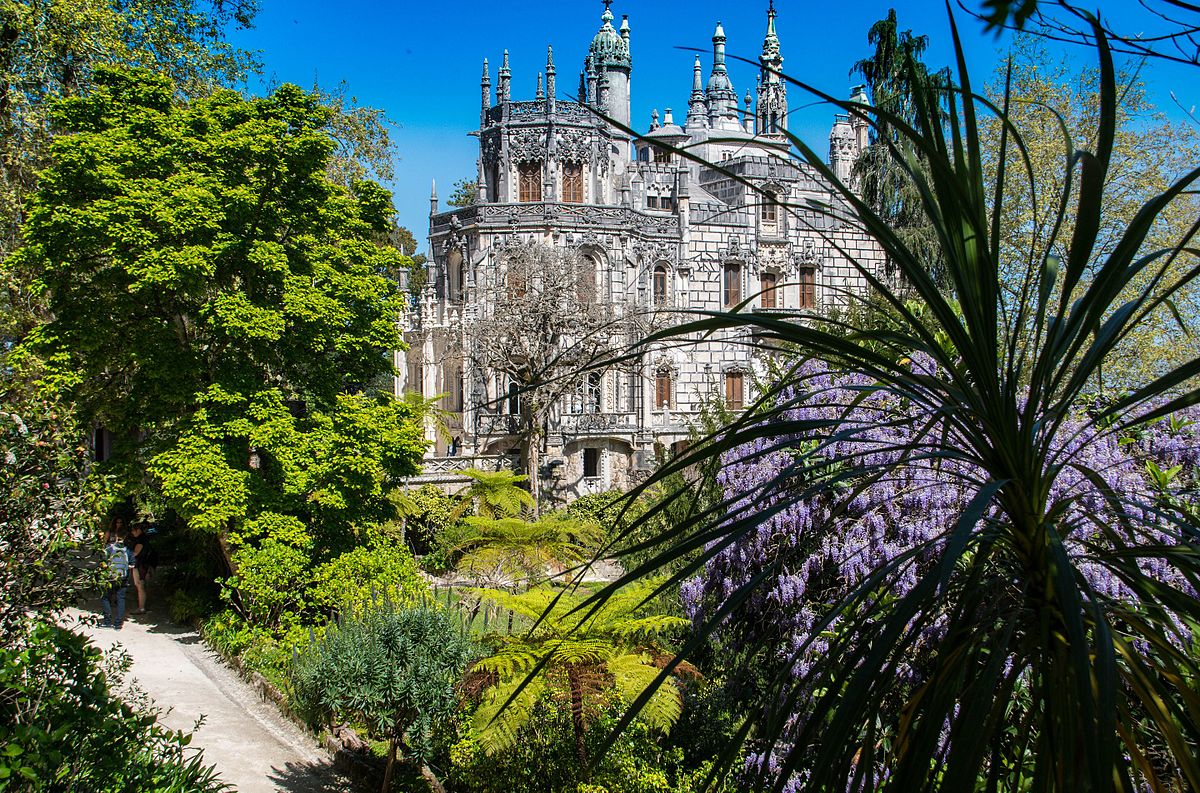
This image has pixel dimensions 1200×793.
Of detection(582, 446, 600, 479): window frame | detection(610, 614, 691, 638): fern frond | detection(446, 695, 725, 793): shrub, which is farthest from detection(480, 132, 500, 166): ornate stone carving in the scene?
detection(446, 695, 725, 793): shrub

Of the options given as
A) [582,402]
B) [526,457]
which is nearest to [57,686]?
[526,457]

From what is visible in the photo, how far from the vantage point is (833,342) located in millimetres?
2971

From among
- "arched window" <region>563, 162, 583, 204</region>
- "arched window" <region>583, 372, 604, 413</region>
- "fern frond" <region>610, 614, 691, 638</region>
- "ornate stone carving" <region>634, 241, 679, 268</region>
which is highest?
"arched window" <region>563, 162, 583, 204</region>

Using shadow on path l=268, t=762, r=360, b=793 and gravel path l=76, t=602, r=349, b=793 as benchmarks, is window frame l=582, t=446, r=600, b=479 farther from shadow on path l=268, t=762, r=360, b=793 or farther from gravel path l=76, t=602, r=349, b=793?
shadow on path l=268, t=762, r=360, b=793

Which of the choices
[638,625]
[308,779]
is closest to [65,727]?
[638,625]

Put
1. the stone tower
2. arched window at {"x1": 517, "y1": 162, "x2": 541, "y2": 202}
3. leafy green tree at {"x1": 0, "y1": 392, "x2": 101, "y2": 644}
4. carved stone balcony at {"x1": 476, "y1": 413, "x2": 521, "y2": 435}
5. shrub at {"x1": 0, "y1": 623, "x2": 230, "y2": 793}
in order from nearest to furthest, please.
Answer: shrub at {"x1": 0, "y1": 623, "x2": 230, "y2": 793} < leafy green tree at {"x1": 0, "y1": 392, "x2": 101, "y2": 644} < carved stone balcony at {"x1": 476, "y1": 413, "x2": 521, "y2": 435} < arched window at {"x1": 517, "y1": 162, "x2": 541, "y2": 202} < the stone tower

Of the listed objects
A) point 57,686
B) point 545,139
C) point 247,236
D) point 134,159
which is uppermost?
point 545,139

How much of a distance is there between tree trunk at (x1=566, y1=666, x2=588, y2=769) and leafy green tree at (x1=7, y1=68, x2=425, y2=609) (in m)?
8.44

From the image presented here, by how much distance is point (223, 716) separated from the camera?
1342 centimetres

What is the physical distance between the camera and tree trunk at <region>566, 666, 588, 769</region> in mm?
9453

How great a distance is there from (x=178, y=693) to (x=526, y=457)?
55.4ft

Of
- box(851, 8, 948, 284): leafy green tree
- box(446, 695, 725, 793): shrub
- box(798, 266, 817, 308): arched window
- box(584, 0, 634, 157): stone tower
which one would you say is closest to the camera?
box(446, 695, 725, 793): shrub

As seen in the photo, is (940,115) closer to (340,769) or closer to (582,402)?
(340,769)

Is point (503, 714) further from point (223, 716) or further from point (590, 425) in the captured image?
point (590, 425)
